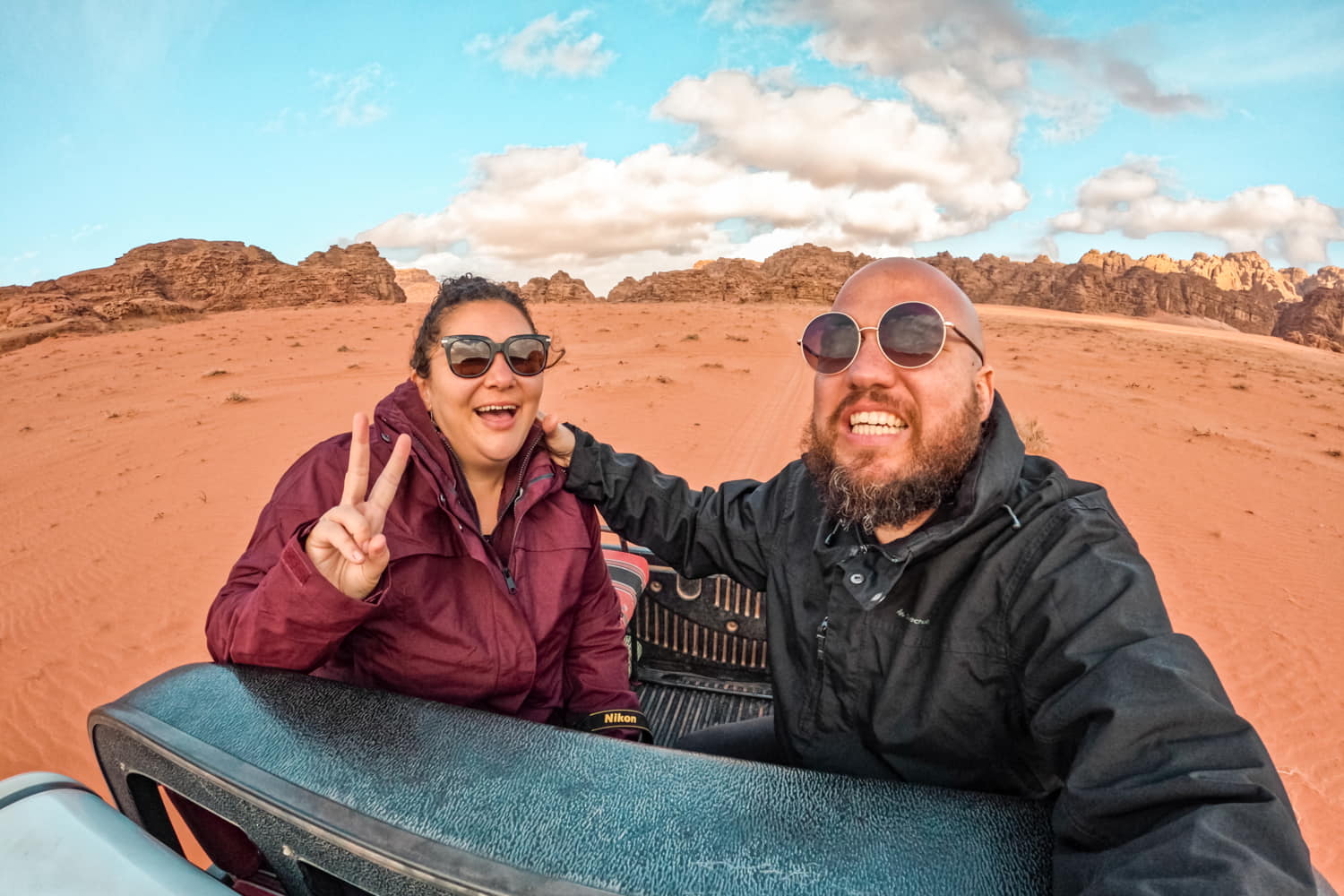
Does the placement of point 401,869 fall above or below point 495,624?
above

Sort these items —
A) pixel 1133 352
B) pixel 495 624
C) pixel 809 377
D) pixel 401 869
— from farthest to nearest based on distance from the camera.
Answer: pixel 1133 352
pixel 809 377
pixel 495 624
pixel 401 869

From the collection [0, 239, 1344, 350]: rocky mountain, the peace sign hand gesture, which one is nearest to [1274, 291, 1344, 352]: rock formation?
[0, 239, 1344, 350]: rocky mountain

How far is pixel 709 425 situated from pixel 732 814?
32.7 feet

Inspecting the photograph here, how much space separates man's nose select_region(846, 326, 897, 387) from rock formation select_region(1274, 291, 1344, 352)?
196 ft

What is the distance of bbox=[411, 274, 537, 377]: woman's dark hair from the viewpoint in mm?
2232

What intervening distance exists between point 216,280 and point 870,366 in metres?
Answer: 65.6

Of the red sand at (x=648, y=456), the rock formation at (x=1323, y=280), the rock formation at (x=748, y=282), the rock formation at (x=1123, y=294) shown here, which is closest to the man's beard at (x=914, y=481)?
the red sand at (x=648, y=456)

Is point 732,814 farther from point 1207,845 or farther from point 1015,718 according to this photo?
point 1015,718

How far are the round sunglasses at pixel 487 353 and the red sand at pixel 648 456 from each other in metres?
3.29

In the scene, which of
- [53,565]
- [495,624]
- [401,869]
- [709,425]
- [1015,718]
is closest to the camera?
[401,869]

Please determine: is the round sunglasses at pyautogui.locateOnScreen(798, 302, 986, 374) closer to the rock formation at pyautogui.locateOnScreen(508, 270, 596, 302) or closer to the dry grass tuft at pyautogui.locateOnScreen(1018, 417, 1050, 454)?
the dry grass tuft at pyautogui.locateOnScreen(1018, 417, 1050, 454)

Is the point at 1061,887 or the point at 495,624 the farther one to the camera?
the point at 495,624

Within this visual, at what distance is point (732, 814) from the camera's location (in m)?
0.90

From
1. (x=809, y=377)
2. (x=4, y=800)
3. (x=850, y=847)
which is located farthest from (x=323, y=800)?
(x=809, y=377)
